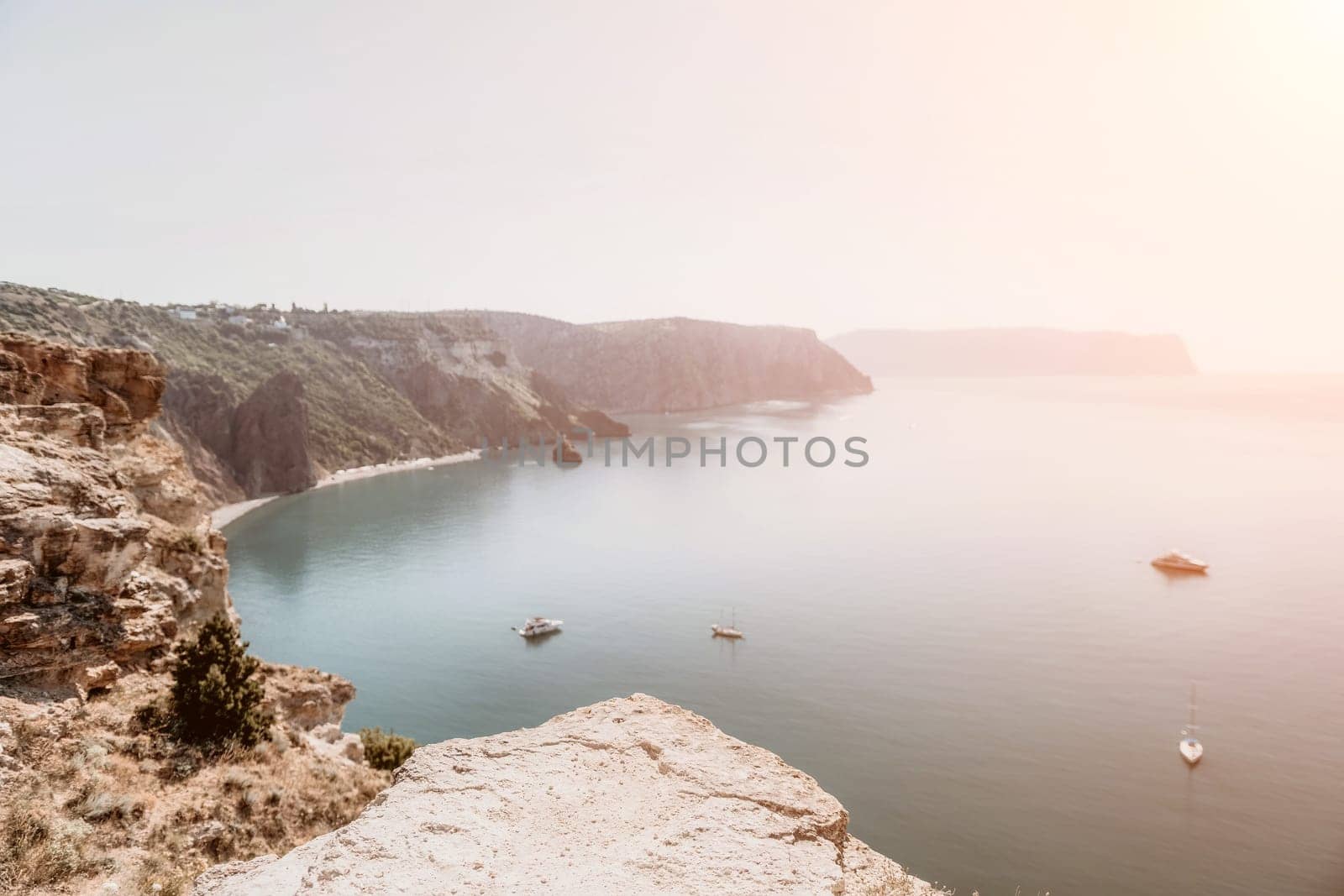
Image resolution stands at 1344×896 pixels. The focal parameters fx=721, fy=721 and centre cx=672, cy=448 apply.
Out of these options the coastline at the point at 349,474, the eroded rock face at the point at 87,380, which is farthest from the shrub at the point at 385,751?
the coastline at the point at 349,474

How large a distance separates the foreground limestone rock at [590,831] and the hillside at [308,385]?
8623 centimetres

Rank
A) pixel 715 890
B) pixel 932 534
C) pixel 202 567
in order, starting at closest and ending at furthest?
pixel 715 890
pixel 202 567
pixel 932 534

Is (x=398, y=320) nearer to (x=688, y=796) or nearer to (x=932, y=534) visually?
(x=932, y=534)

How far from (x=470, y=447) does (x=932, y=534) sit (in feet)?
327

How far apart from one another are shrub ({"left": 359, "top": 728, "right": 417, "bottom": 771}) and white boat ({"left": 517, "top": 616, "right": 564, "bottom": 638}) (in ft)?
85.5

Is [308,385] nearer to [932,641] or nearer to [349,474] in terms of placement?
[349,474]

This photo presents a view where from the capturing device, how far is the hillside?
328ft

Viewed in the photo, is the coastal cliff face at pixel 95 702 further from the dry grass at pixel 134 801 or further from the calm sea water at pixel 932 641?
the calm sea water at pixel 932 641

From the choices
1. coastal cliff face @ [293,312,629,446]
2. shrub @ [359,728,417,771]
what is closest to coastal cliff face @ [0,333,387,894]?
shrub @ [359,728,417,771]

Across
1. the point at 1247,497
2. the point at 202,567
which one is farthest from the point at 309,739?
the point at 1247,497

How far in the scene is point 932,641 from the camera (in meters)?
50.9

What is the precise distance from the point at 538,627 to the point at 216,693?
3861 cm

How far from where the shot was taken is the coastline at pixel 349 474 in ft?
293

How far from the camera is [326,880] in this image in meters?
7.42
